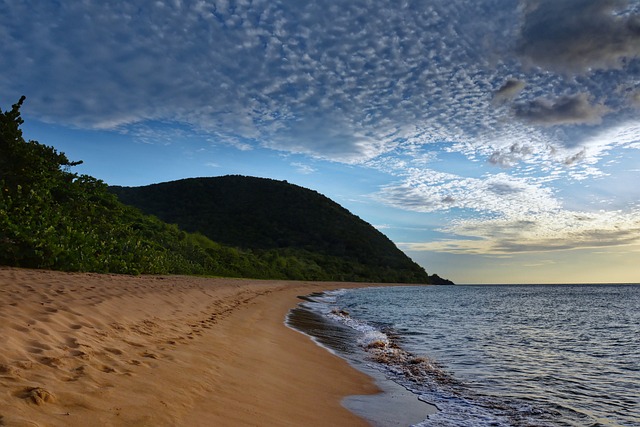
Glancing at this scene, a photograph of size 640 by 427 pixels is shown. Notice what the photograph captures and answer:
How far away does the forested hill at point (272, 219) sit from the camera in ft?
315

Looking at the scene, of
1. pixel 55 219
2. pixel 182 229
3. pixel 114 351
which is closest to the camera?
pixel 114 351

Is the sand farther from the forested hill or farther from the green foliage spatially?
the forested hill

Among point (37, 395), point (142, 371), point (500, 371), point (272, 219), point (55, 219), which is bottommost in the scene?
point (500, 371)

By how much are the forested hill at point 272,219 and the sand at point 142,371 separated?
78.0m

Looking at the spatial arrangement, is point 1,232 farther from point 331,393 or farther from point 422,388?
point 422,388

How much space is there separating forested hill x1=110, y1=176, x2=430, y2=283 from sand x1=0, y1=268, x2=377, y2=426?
78042 millimetres

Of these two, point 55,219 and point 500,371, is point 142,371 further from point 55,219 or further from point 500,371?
point 55,219

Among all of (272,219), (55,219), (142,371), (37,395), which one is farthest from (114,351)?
(272,219)

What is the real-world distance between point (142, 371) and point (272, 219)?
101606mm

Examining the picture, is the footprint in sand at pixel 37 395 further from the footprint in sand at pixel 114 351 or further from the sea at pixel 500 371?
the sea at pixel 500 371

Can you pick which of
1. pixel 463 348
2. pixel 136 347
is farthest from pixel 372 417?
pixel 463 348

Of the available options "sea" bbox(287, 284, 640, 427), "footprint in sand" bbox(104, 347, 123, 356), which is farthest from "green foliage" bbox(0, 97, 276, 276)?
"footprint in sand" bbox(104, 347, 123, 356)

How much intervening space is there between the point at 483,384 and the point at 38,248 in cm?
1763

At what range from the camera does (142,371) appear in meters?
5.50
